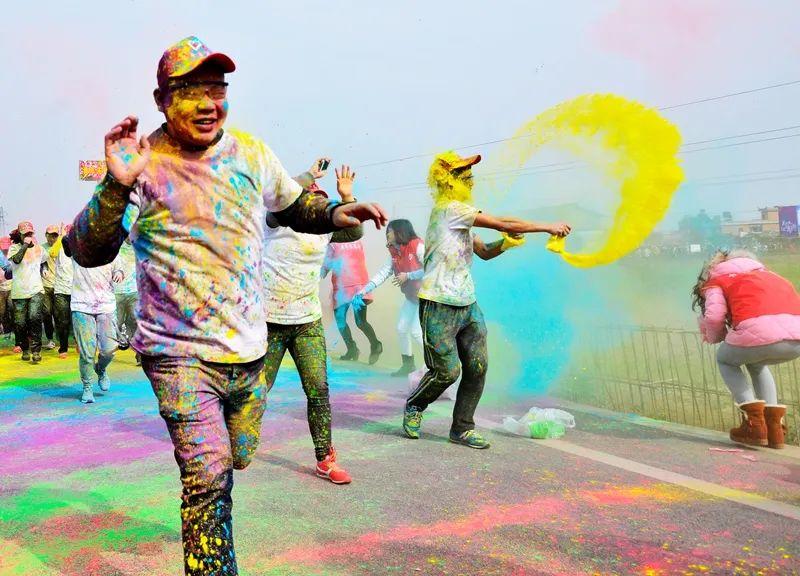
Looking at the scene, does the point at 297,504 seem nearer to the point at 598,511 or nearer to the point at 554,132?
the point at 598,511

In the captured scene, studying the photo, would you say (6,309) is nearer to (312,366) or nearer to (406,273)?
(406,273)

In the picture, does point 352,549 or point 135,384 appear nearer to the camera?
point 352,549

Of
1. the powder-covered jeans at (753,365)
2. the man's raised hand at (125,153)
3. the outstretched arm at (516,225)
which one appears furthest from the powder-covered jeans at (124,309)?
the man's raised hand at (125,153)

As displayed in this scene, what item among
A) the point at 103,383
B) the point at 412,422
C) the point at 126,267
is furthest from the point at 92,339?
the point at 412,422

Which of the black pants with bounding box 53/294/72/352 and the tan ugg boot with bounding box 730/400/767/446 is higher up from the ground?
the black pants with bounding box 53/294/72/352

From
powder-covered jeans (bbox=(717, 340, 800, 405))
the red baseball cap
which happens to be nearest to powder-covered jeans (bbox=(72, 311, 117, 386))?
the red baseball cap

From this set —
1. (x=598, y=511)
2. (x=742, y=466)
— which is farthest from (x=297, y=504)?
(x=742, y=466)

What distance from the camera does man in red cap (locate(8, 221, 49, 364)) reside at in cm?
1101

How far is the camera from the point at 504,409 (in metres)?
6.85

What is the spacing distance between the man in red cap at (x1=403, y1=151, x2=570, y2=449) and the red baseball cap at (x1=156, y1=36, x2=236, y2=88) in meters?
2.87

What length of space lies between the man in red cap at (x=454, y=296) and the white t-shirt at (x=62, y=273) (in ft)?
22.0

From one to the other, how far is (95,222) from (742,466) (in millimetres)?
4217

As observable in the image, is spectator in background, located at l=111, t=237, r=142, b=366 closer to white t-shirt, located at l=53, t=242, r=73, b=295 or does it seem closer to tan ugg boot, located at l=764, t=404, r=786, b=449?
white t-shirt, located at l=53, t=242, r=73, b=295

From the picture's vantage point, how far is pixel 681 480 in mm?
4441
